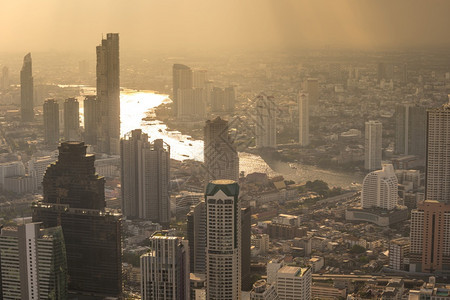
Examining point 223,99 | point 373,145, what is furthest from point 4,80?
point 373,145

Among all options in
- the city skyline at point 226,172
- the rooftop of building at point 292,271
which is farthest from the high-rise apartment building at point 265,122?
the rooftop of building at point 292,271

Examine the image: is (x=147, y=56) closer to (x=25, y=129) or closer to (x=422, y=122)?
(x=25, y=129)

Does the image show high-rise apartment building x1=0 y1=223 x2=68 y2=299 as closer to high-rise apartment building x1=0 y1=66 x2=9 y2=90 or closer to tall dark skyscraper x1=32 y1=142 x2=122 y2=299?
tall dark skyscraper x1=32 y1=142 x2=122 y2=299

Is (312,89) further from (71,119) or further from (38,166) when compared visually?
(38,166)

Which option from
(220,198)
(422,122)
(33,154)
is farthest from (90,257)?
(422,122)

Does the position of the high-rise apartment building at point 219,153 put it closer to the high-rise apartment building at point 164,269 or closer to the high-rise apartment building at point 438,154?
the high-rise apartment building at point 438,154
